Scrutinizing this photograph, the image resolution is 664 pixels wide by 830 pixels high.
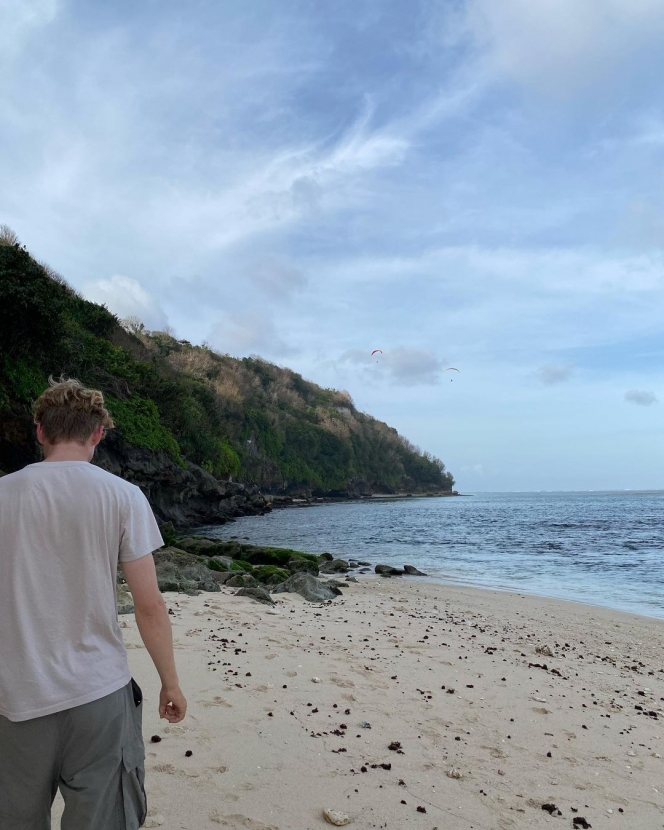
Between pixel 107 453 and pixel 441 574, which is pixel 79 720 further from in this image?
pixel 107 453

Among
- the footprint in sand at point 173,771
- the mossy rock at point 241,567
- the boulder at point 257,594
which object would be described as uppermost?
the footprint in sand at point 173,771

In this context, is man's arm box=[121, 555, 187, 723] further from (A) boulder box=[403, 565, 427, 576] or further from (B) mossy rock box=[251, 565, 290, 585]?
(A) boulder box=[403, 565, 427, 576]

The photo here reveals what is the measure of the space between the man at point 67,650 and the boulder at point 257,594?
8.10m

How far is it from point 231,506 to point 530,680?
144ft

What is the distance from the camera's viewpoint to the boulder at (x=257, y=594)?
10.2m

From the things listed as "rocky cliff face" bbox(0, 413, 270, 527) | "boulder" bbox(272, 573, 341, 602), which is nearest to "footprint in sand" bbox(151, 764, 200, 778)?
"boulder" bbox(272, 573, 341, 602)

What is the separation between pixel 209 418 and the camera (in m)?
54.2

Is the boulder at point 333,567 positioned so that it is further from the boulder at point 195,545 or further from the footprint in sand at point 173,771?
the footprint in sand at point 173,771

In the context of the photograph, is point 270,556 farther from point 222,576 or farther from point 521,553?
point 521,553

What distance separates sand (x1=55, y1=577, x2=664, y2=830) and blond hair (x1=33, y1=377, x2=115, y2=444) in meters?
2.27

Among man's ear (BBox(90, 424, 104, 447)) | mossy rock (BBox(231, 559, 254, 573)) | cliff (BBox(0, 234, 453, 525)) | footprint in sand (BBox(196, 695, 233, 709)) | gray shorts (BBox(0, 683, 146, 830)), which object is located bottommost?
mossy rock (BBox(231, 559, 254, 573))

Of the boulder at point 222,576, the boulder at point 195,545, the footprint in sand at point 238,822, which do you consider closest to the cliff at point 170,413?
the boulder at point 195,545

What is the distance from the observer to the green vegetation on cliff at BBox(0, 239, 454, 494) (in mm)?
23578

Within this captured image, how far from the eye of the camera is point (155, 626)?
2.35 m
